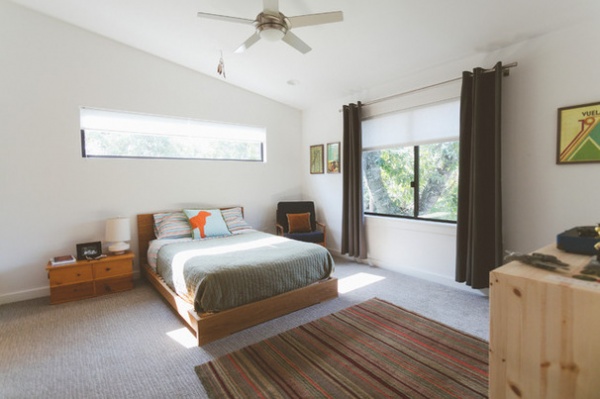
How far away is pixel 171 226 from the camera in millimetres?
3811

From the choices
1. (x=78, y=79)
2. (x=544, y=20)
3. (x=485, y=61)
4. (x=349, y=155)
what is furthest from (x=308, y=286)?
(x=78, y=79)

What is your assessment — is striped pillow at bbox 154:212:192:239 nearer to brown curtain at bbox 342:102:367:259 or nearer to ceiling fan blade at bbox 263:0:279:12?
brown curtain at bbox 342:102:367:259

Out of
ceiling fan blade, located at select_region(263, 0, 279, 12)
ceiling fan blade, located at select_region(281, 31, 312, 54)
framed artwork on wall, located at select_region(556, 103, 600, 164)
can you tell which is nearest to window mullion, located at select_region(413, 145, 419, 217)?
framed artwork on wall, located at select_region(556, 103, 600, 164)

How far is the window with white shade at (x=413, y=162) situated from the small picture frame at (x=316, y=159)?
0.84 m

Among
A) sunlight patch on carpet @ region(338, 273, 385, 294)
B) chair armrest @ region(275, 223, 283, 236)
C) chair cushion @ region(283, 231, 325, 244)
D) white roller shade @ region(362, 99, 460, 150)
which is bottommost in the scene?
sunlight patch on carpet @ region(338, 273, 385, 294)

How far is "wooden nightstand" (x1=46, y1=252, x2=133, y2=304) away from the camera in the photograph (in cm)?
309

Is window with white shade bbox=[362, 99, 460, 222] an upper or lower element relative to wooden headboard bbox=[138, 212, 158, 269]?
upper

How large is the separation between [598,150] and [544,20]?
1156mm

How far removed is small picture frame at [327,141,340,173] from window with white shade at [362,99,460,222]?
0.45 metres

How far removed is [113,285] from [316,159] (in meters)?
3.38

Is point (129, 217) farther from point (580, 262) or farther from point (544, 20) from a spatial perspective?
point (544, 20)

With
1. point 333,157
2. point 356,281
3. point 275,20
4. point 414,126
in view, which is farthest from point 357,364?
point 333,157

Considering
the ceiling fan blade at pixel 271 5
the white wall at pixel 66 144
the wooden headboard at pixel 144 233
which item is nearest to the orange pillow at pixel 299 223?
the white wall at pixel 66 144

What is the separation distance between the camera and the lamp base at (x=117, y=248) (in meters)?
3.48
